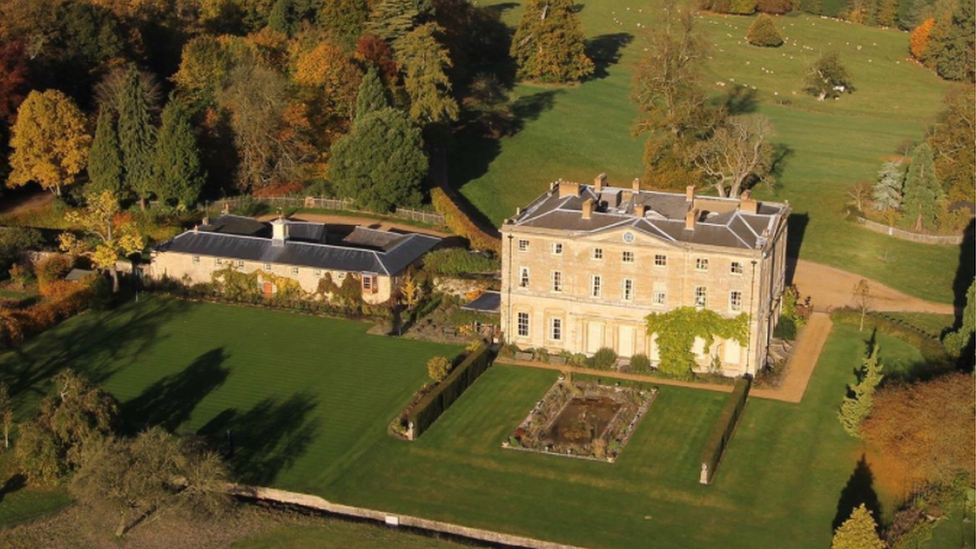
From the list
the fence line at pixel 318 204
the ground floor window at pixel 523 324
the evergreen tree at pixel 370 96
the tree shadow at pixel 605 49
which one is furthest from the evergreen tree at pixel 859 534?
the tree shadow at pixel 605 49

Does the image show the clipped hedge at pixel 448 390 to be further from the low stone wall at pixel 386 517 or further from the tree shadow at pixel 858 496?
the tree shadow at pixel 858 496

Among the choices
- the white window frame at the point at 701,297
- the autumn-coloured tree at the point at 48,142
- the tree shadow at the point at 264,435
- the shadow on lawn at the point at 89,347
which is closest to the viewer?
the tree shadow at the point at 264,435

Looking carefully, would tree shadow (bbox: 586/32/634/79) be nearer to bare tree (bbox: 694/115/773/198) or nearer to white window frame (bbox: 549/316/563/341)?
bare tree (bbox: 694/115/773/198)

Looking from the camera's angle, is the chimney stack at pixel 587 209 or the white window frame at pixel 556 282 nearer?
the white window frame at pixel 556 282

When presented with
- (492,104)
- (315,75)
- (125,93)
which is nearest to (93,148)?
(125,93)

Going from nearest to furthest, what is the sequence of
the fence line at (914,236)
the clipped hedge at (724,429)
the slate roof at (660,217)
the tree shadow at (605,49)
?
the clipped hedge at (724,429), the slate roof at (660,217), the fence line at (914,236), the tree shadow at (605,49)

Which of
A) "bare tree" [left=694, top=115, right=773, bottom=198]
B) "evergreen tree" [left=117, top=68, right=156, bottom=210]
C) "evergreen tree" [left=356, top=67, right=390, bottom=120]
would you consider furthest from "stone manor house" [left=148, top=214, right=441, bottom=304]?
"bare tree" [left=694, top=115, right=773, bottom=198]
